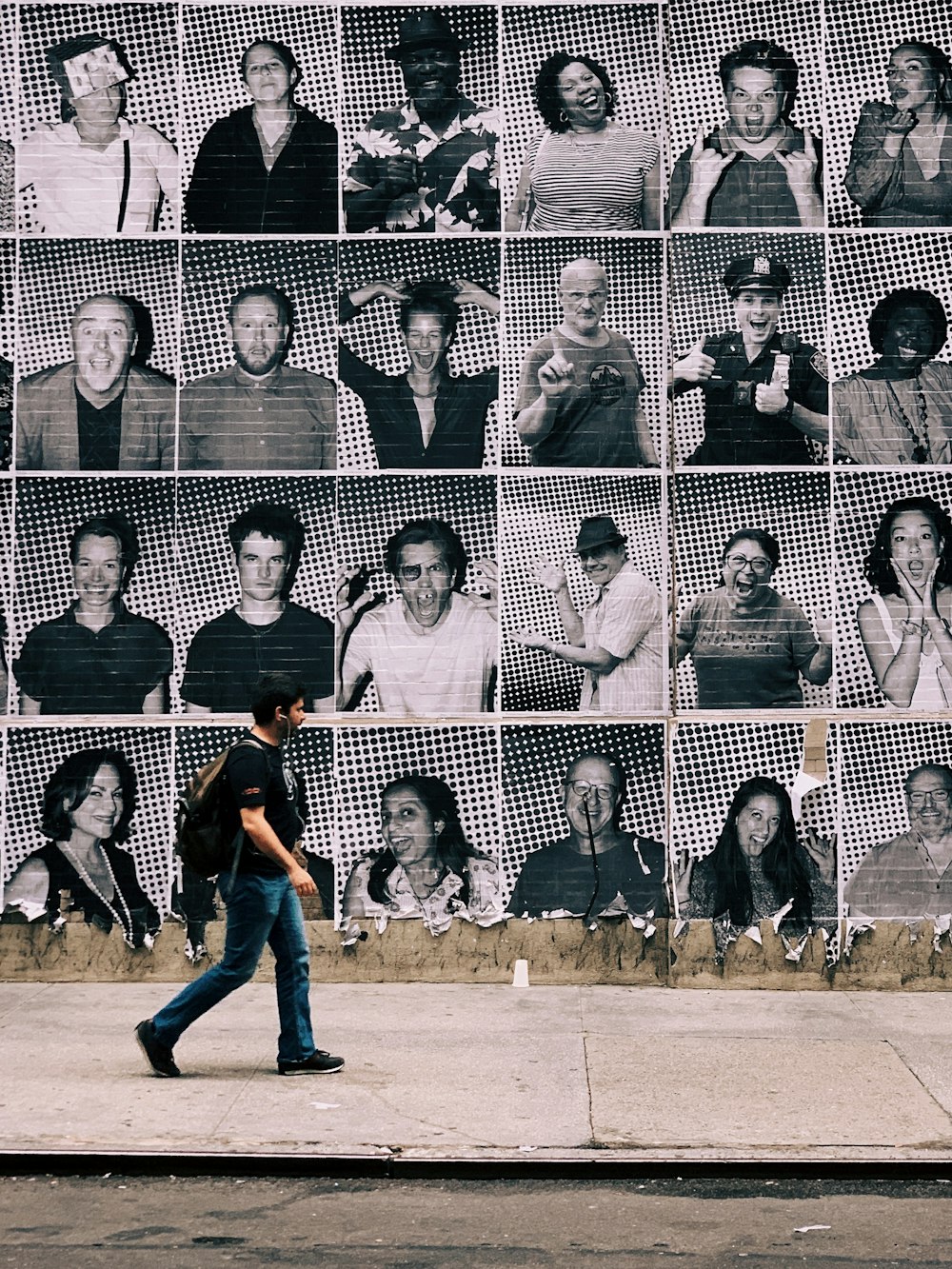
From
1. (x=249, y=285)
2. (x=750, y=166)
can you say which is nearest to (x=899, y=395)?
(x=750, y=166)

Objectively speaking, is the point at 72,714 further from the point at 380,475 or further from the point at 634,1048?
the point at 634,1048

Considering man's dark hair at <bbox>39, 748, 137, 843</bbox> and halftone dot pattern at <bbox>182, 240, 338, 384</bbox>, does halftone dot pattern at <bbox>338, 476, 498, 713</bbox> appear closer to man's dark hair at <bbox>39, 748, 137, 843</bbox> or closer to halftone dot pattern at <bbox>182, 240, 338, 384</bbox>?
halftone dot pattern at <bbox>182, 240, 338, 384</bbox>

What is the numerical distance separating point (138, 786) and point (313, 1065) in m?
2.68

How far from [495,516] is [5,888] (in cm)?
358

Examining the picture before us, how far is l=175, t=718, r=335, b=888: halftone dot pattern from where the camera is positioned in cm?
1005

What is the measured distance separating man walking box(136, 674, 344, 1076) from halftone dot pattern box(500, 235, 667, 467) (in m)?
2.98

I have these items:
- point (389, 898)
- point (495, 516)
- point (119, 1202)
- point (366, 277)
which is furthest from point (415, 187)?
point (119, 1202)

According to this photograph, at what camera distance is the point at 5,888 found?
33.1 ft

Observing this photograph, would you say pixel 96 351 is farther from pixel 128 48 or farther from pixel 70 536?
pixel 128 48

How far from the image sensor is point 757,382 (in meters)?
10.1

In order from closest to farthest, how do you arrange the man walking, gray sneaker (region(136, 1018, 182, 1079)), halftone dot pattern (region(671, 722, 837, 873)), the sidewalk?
the sidewalk < the man walking < gray sneaker (region(136, 1018, 182, 1079)) < halftone dot pattern (region(671, 722, 837, 873))

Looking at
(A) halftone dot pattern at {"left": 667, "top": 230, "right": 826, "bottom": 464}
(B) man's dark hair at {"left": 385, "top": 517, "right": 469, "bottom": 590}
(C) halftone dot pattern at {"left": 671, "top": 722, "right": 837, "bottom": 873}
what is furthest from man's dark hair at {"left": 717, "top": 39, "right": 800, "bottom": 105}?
(C) halftone dot pattern at {"left": 671, "top": 722, "right": 837, "bottom": 873}

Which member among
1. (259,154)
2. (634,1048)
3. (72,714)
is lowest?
(634,1048)

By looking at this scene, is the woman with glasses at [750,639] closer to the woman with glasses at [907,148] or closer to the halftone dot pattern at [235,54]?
→ the woman with glasses at [907,148]
